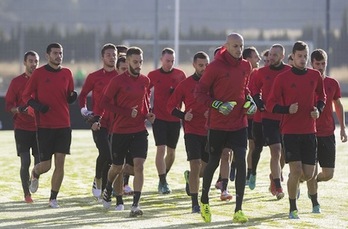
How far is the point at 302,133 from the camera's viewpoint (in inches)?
520

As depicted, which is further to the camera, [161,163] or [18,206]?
[161,163]

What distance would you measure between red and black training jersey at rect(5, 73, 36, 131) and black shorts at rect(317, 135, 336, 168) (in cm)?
372

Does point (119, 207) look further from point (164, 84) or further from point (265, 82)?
point (164, 84)

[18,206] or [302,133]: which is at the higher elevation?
[302,133]

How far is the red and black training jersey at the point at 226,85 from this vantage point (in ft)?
42.2

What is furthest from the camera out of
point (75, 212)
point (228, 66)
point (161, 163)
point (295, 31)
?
point (295, 31)

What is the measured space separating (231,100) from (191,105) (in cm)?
181

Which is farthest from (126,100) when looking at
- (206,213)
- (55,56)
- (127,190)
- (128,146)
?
(127,190)

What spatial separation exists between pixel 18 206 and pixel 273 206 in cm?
310

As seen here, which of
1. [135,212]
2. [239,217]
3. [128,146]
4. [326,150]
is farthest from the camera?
[326,150]

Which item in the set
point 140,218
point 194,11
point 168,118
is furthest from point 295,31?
point 140,218

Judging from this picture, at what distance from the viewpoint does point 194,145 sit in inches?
572

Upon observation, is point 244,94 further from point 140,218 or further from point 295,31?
point 295,31

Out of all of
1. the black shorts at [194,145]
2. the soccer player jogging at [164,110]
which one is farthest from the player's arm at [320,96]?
the soccer player jogging at [164,110]
